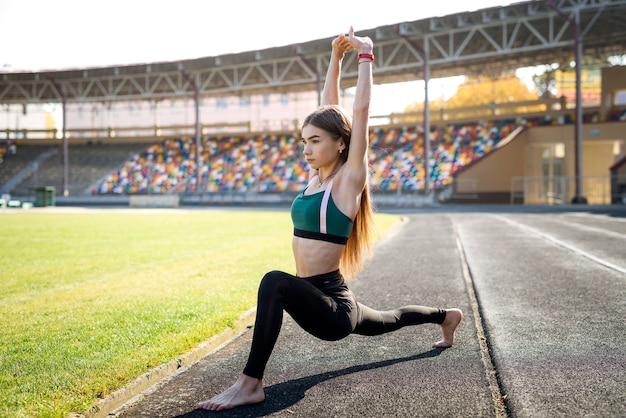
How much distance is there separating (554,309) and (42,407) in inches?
188

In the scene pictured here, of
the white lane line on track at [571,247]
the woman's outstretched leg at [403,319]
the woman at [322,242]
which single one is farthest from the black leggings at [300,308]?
the white lane line on track at [571,247]

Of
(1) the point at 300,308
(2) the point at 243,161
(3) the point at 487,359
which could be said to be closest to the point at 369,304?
(3) the point at 487,359

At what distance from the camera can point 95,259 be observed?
10578 mm

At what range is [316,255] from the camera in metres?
3.46

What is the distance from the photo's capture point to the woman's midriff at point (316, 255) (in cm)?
344

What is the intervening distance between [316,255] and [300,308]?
1.16ft

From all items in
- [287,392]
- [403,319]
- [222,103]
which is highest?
[222,103]

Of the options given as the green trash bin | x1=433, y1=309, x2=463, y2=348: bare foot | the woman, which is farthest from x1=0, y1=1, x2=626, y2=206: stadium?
the woman

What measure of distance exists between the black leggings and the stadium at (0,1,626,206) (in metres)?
23.6

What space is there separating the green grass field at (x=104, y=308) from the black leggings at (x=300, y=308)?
1.05 metres

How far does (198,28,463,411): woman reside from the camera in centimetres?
326

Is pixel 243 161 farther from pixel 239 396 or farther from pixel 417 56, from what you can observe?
pixel 239 396

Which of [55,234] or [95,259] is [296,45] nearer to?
[55,234]

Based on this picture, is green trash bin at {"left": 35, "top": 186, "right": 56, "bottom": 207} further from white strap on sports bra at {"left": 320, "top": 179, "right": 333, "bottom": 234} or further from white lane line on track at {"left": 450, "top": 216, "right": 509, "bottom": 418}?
white strap on sports bra at {"left": 320, "top": 179, "right": 333, "bottom": 234}
